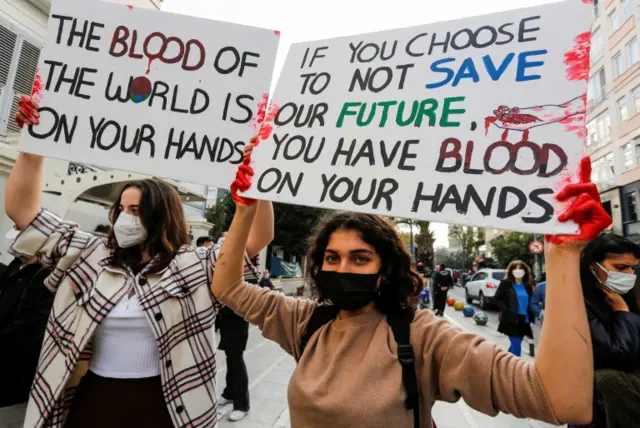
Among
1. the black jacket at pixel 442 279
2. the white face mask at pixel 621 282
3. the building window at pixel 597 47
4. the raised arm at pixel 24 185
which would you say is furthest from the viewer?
the building window at pixel 597 47

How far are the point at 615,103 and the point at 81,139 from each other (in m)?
29.1

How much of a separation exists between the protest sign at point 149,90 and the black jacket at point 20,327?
1173mm

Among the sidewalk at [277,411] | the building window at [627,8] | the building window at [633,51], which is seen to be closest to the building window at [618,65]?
the building window at [633,51]

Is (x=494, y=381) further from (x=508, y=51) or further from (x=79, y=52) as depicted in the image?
(x=79, y=52)

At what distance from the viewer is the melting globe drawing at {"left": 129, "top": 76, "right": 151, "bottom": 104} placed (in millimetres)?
1925

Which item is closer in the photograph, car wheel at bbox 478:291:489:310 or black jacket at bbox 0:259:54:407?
black jacket at bbox 0:259:54:407

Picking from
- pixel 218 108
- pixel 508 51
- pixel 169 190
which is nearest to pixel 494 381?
pixel 508 51

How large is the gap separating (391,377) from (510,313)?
546 cm

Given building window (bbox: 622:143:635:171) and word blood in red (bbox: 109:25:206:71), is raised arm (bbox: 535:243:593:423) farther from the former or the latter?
building window (bbox: 622:143:635:171)

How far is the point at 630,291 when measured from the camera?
2363 mm

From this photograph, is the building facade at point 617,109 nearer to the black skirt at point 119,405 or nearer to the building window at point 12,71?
the building window at point 12,71

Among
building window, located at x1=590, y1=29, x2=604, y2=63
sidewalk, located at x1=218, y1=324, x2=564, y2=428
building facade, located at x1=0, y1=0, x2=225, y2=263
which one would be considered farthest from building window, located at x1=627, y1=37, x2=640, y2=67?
building facade, located at x1=0, y1=0, x2=225, y2=263

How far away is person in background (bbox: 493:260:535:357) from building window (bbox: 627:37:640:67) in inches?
888

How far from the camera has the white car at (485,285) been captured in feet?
47.2
